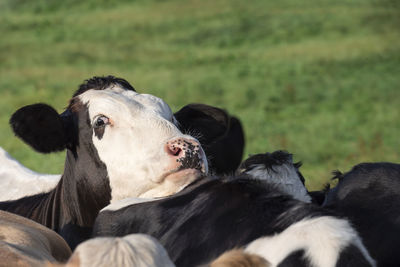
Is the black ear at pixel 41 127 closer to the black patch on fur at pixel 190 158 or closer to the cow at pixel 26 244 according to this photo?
the black patch on fur at pixel 190 158

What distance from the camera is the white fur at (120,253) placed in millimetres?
2650

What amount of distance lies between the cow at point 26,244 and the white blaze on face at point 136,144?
826 millimetres

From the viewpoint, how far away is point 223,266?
8.68 ft

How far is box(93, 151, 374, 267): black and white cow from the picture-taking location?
3.07 m

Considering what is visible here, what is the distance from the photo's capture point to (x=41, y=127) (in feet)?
17.7

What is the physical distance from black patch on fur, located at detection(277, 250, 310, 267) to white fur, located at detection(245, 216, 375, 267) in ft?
0.04

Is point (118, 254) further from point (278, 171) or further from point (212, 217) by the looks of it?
point (278, 171)

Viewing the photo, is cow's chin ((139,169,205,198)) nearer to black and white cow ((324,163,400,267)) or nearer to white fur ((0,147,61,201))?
black and white cow ((324,163,400,267))

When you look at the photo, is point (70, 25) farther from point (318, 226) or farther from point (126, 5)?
point (318, 226)

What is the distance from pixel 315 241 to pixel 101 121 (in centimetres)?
244

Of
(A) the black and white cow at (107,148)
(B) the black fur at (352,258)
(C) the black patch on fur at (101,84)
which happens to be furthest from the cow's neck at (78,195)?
(B) the black fur at (352,258)

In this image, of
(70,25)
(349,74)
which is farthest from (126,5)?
(349,74)

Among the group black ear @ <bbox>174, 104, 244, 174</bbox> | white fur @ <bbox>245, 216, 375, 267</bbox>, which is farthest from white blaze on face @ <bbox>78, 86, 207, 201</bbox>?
white fur @ <bbox>245, 216, 375, 267</bbox>

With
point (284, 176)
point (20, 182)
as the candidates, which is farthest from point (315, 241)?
point (20, 182)
